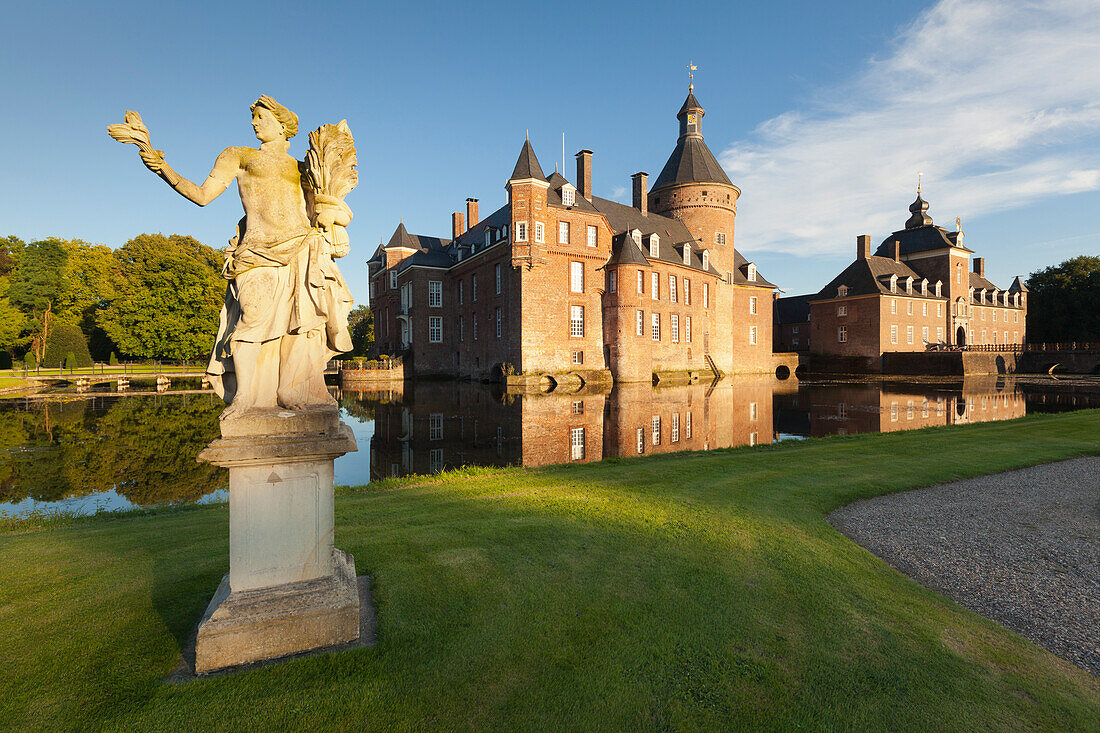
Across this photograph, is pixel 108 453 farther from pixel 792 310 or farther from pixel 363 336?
pixel 792 310

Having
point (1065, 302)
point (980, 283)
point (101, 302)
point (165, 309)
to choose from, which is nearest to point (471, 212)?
point (165, 309)

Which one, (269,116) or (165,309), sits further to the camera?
(165,309)

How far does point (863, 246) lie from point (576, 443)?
5420 cm

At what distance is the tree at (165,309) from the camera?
44.4 meters

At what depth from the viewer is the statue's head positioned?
3455 millimetres

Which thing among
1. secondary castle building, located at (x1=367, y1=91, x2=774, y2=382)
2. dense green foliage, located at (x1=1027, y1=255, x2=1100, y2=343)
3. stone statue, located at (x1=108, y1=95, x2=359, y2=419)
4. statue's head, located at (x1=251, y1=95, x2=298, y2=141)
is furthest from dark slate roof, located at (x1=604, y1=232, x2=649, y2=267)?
dense green foliage, located at (x1=1027, y1=255, x2=1100, y2=343)

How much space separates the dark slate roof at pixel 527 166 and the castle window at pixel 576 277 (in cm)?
627

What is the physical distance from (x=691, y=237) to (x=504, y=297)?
1987cm

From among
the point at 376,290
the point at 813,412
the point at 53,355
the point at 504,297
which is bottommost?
the point at 813,412

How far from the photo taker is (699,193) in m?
47.1

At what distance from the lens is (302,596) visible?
3.16 m

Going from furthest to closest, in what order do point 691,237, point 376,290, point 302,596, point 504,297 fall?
point 376,290
point 691,237
point 504,297
point 302,596

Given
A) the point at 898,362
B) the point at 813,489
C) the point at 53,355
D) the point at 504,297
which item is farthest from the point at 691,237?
the point at 53,355

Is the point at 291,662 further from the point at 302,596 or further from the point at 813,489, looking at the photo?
A: the point at 813,489
